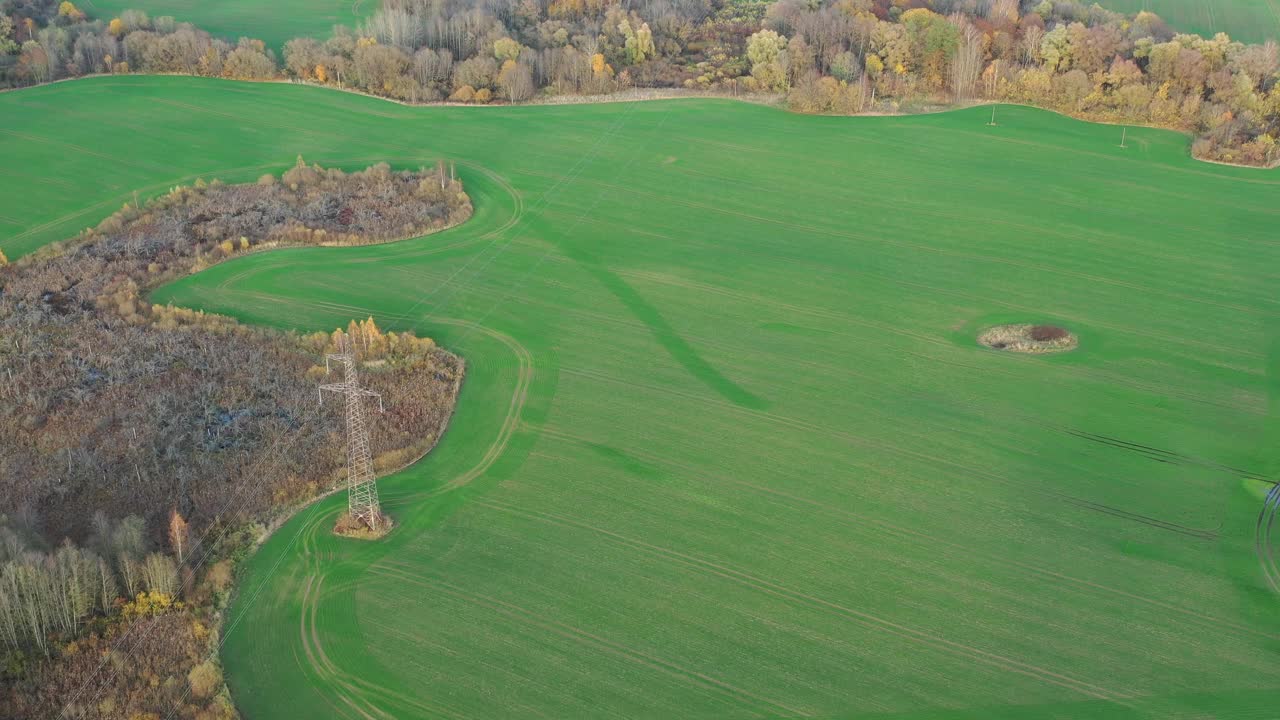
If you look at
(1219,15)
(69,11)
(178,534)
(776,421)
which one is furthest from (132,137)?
(1219,15)

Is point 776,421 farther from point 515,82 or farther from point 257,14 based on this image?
point 257,14

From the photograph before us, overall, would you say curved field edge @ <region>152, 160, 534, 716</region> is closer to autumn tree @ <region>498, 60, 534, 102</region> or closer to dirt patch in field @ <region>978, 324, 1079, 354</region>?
dirt patch in field @ <region>978, 324, 1079, 354</region>

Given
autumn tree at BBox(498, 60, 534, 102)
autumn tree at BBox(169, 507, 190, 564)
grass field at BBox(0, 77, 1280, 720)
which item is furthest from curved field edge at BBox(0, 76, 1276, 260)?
autumn tree at BBox(169, 507, 190, 564)

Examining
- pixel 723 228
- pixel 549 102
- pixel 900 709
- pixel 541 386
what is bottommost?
pixel 900 709

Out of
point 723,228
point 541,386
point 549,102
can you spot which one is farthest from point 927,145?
point 541,386

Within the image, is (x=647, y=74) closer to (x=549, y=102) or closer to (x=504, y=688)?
(x=549, y=102)

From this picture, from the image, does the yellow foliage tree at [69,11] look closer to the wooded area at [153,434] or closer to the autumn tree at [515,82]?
the wooded area at [153,434]
